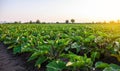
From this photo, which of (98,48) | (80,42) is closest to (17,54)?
(80,42)

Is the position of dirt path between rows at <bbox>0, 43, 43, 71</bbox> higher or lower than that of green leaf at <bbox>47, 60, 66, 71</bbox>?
lower

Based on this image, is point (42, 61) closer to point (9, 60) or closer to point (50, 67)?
point (50, 67)

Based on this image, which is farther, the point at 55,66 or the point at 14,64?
the point at 14,64

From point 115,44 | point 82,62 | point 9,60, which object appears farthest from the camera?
point 9,60

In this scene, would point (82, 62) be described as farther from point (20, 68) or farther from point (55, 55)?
point (20, 68)

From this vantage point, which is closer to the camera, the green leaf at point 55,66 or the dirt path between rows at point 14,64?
the green leaf at point 55,66

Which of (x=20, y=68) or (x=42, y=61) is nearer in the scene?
(x=42, y=61)

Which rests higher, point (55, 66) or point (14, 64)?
point (55, 66)

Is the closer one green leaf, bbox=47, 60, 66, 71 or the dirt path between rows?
green leaf, bbox=47, 60, 66, 71

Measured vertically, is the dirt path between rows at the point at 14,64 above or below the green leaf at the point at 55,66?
below

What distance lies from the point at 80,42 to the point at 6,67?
5.80 ft

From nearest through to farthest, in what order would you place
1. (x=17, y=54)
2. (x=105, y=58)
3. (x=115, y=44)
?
(x=115, y=44)
(x=105, y=58)
(x=17, y=54)

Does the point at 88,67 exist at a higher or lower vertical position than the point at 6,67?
higher

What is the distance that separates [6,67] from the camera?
5531 millimetres
